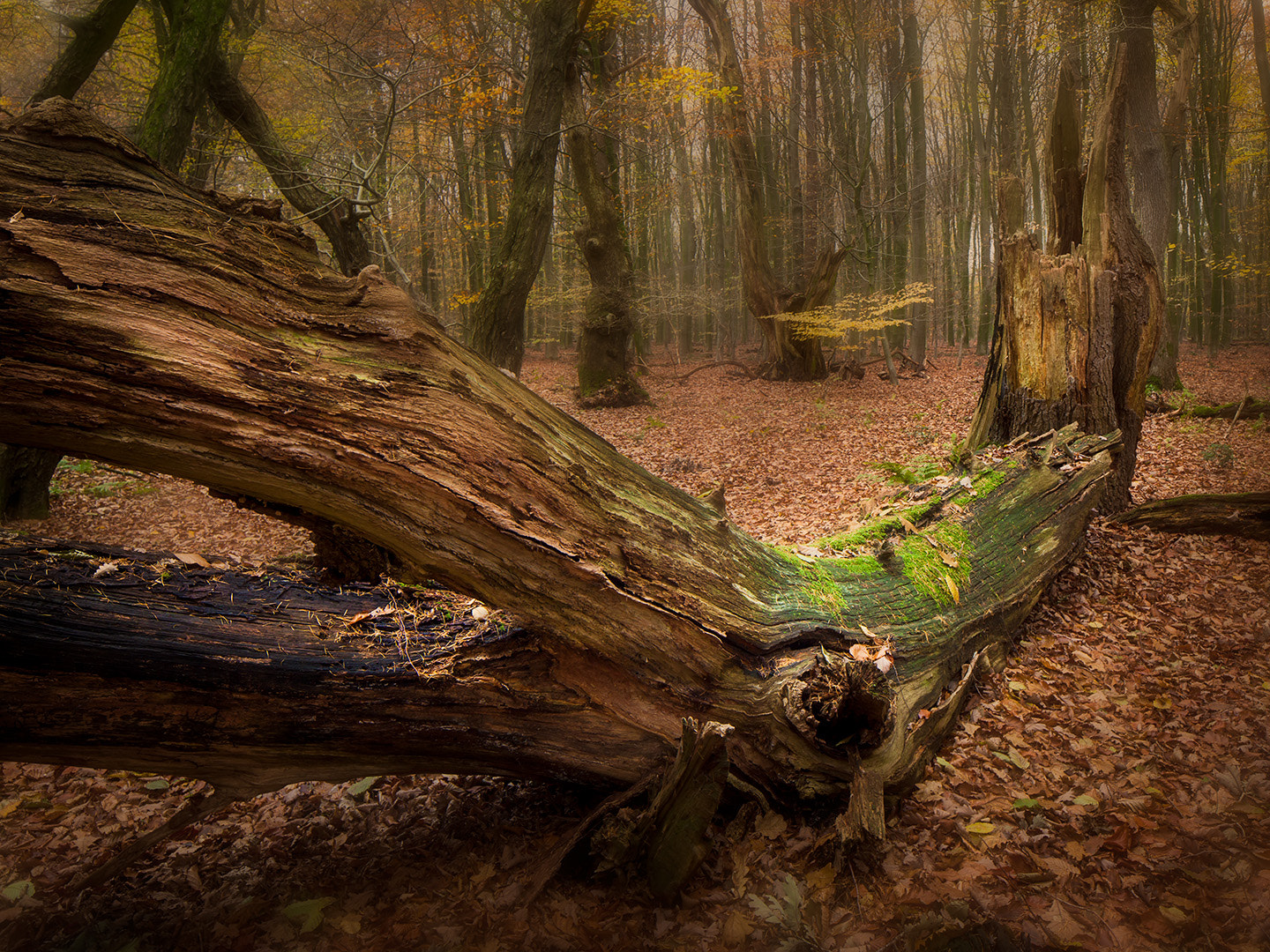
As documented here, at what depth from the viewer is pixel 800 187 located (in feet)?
62.5

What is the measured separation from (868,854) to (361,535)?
258 centimetres

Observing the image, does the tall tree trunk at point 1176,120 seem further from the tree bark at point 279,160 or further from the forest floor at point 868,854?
the tree bark at point 279,160

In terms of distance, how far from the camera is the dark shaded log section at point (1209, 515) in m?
5.46

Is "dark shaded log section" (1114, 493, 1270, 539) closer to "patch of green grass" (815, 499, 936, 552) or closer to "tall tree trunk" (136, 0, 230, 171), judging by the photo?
"patch of green grass" (815, 499, 936, 552)

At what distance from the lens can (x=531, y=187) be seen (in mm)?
9008

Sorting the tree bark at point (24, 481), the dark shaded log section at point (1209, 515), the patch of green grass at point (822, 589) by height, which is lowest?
the dark shaded log section at point (1209, 515)

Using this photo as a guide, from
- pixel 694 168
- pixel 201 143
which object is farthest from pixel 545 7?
pixel 694 168

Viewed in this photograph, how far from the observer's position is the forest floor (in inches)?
103

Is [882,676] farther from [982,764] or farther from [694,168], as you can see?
[694,168]

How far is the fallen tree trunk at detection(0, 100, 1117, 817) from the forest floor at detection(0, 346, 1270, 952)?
14.6 inches

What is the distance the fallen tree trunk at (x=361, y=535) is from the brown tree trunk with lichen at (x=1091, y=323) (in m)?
3.76

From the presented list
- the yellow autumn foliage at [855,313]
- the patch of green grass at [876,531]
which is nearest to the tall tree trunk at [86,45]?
the patch of green grass at [876,531]

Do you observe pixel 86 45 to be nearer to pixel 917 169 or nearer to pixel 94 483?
pixel 94 483

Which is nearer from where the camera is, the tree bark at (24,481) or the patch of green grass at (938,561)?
the patch of green grass at (938,561)
